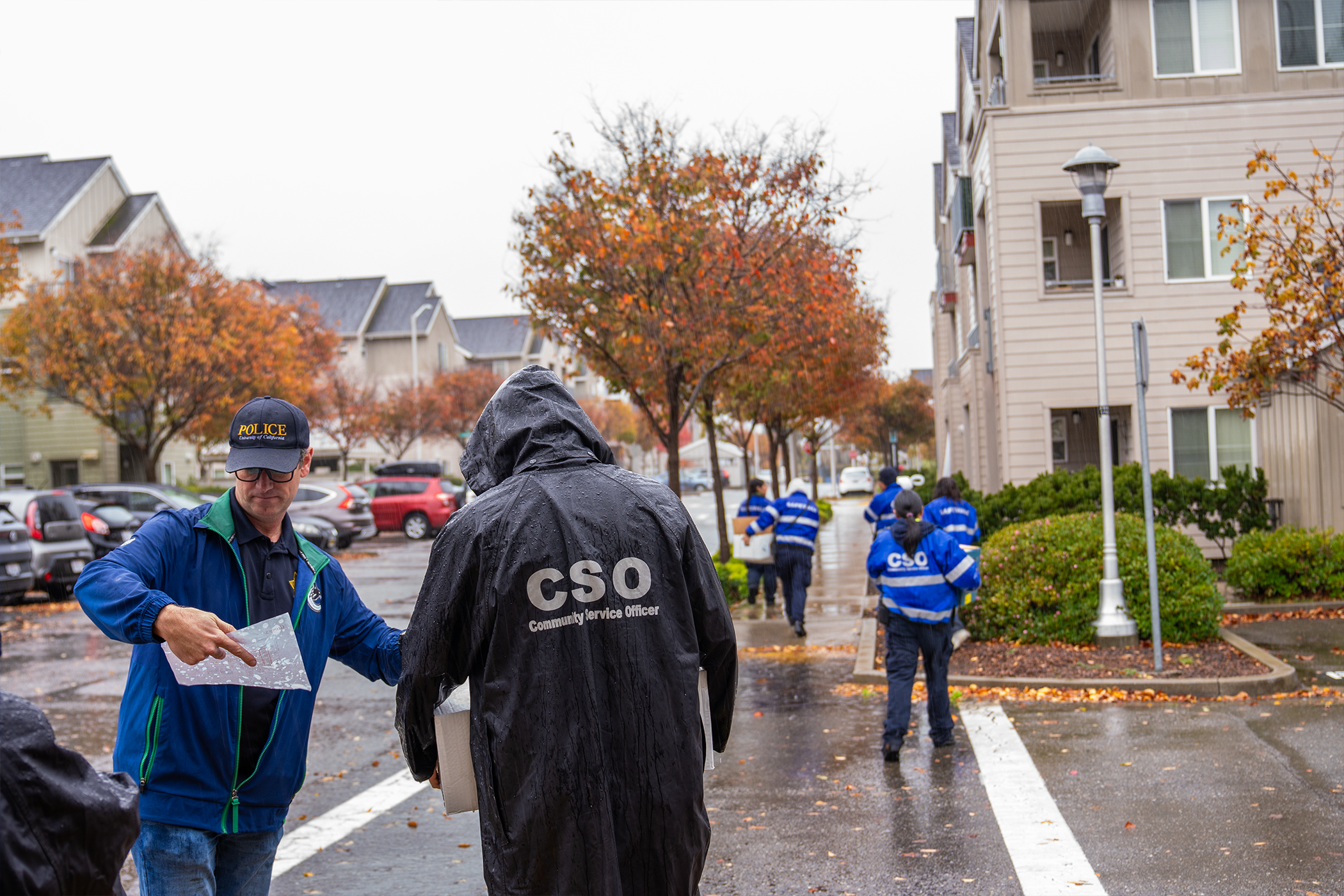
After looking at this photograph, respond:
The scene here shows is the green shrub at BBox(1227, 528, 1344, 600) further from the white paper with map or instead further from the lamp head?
the white paper with map

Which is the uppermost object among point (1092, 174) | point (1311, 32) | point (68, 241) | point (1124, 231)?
point (68, 241)

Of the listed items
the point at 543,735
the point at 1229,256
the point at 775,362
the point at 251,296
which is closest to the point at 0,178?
the point at 251,296

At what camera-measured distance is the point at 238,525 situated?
3475 millimetres

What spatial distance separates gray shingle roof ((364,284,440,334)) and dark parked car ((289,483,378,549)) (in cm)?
3195

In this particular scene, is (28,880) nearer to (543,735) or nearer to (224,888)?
(543,735)

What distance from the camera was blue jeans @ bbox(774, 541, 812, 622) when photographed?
13641 mm

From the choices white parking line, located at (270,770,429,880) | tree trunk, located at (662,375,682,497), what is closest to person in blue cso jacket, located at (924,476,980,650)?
tree trunk, located at (662,375,682,497)

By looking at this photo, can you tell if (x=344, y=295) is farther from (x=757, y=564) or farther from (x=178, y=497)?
(x=757, y=564)

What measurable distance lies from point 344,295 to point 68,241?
2525 cm

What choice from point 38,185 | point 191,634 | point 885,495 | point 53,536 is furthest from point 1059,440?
point 38,185

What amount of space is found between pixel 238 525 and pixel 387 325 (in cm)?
6123

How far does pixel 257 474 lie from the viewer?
349 centimetres

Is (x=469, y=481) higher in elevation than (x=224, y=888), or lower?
→ higher

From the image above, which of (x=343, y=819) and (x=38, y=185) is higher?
(x=38, y=185)
